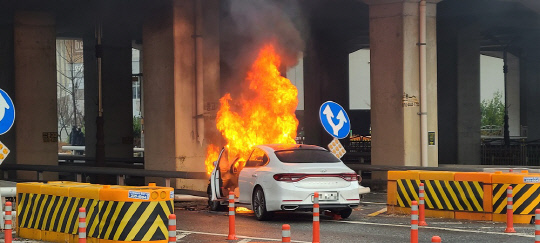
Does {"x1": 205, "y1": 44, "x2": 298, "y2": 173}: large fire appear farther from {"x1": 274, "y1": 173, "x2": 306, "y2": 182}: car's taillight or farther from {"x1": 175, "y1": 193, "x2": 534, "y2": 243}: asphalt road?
{"x1": 274, "y1": 173, "x2": 306, "y2": 182}: car's taillight

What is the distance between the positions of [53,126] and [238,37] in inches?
260

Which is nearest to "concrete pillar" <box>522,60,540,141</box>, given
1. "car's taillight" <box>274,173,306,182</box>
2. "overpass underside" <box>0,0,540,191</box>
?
"overpass underside" <box>0,0,540,191</box>

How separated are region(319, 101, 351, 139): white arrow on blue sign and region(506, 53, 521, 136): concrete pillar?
6530 cm

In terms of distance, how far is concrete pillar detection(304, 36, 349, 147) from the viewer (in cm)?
4200

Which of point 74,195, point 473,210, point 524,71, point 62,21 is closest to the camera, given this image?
point 74,195

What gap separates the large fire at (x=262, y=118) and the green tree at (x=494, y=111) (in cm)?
6757

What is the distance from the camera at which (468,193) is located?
15.8 meters

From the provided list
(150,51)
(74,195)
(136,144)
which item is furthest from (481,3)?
(136,144)

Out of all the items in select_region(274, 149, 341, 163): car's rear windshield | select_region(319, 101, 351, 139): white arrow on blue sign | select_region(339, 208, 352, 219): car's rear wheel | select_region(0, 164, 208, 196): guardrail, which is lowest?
select_region(339, 208, 352, 219): car's rear wheel

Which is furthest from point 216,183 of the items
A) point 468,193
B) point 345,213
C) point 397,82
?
point 397,82

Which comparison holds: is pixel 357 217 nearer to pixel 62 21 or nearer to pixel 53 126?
pixel 53 126

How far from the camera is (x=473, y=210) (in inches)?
618

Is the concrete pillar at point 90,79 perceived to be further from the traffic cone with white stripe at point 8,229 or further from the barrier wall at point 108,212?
the traffic cone with white stripe at point 8,229

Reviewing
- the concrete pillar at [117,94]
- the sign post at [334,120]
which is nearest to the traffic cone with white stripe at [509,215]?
the sign post at [334,120]
